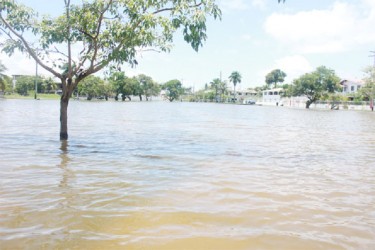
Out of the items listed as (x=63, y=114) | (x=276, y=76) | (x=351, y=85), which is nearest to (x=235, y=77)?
(x=276, y=76)

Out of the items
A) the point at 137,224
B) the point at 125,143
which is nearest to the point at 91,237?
the point at 137,224

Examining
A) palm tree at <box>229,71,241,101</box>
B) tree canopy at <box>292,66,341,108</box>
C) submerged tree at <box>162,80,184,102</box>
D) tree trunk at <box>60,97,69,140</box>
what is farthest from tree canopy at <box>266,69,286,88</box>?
tree trunk at <box>60,97,69,140</box>

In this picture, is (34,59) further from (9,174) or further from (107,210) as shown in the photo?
(107,210)

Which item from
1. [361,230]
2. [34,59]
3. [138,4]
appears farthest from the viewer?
[34,59]

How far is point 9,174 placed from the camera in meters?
8.37

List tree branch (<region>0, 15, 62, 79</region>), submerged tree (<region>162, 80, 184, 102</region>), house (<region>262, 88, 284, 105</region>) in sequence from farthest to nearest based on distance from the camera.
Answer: submerged tree (<region>162, 80, 184, 102</region>) → house (<region>262, 88, 284, 105</region>) → tree branch (<region>0, 15, 62, 79</region>)

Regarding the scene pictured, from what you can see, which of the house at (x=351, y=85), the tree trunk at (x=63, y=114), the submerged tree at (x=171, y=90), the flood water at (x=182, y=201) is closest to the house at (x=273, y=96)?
the house at (x=351, y=85)

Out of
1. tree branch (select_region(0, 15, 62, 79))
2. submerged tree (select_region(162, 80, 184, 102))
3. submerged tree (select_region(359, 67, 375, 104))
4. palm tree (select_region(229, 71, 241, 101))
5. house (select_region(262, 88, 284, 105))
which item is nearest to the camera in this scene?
tree branch (select_region(0, 15, 62, 79))

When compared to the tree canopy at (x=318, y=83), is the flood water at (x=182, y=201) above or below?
below

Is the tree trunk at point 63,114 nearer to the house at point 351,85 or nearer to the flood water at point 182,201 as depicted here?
the flood water at point 182,201

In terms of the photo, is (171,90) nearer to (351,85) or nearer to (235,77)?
(235,77)

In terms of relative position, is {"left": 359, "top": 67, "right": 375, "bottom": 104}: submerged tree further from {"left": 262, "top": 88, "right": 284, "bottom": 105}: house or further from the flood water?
the flood water

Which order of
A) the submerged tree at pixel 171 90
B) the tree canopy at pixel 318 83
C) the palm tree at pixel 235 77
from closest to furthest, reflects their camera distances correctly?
the tree canopy at pixel 318 83, the palm tree at pixel 235 77, the submerged tree at pixel 171 90

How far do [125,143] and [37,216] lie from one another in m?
9.46
